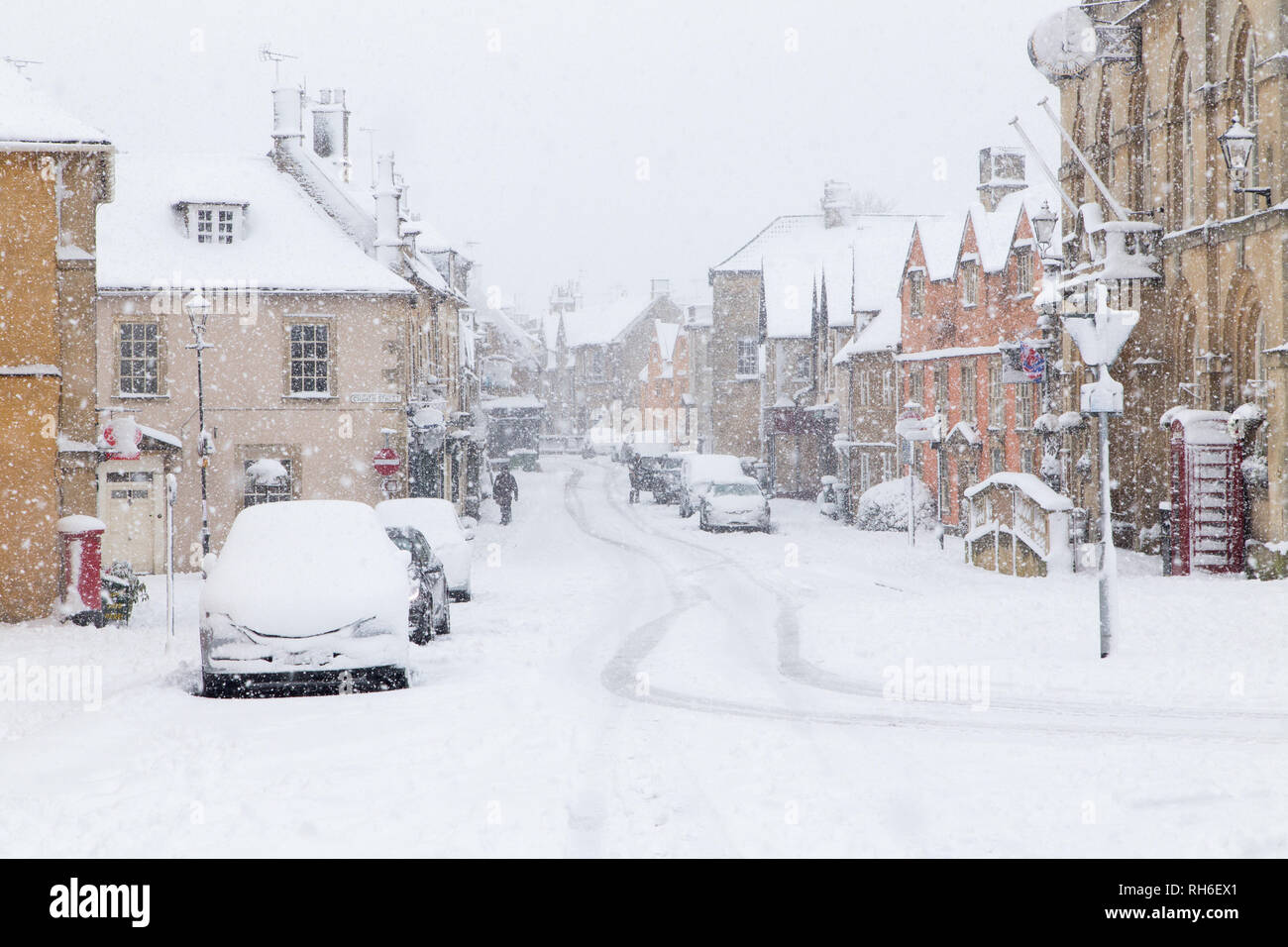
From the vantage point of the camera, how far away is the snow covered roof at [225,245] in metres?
33.9

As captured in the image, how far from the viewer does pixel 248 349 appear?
112ft

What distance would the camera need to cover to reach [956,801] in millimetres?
8164

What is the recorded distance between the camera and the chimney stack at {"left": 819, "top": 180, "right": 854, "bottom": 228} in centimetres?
7069

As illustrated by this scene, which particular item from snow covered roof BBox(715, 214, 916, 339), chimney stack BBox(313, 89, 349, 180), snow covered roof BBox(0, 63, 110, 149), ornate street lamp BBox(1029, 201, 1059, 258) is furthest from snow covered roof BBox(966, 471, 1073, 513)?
chimney stack BBox(313, 89, 349, 180)

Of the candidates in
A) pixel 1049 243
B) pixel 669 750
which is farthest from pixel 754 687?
pixel 1049 243

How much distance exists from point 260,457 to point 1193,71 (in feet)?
71.8

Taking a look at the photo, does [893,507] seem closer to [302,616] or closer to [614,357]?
[302,616]

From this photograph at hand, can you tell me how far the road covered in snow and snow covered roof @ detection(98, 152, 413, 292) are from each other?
50.9 ft

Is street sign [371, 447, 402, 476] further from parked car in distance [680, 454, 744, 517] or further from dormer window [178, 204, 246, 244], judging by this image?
parked car in distance [680, 454, 744, 517]

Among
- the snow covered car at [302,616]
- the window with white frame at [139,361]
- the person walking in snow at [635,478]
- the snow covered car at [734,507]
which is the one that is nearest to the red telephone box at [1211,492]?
the snow covered car at [302,616]

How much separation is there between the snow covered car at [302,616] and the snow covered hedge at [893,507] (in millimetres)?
27442

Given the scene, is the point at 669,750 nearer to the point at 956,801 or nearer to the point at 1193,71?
the point at 956,801
